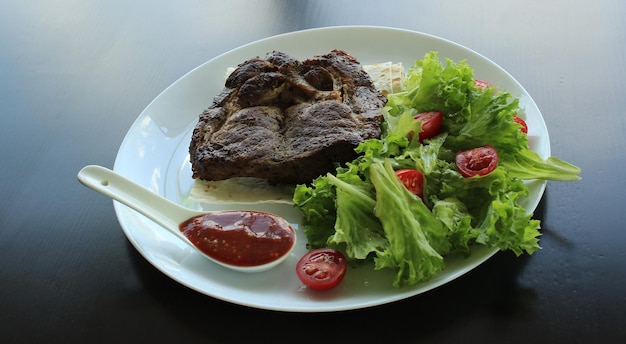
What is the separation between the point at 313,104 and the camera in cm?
318

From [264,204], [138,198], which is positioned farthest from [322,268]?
[138,198]

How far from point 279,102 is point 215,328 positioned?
1.44m

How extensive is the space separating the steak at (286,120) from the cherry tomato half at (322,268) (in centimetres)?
61

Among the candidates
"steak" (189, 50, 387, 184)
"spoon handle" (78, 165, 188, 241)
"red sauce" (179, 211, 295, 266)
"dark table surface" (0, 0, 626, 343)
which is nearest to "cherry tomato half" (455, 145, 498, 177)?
"dark table surface" (0, 0, 626, 343)

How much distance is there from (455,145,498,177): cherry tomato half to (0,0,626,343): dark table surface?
373 mm

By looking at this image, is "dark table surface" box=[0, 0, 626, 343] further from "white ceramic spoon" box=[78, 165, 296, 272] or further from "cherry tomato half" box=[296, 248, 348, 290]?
"white ceramic spoon" box=[78, 165, 296, 272]

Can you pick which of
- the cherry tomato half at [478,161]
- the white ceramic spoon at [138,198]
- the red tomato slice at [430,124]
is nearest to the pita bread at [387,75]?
the red tomato slice at [430,124]

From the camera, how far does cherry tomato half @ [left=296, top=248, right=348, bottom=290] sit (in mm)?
2318

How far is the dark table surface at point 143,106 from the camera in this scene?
2.29m

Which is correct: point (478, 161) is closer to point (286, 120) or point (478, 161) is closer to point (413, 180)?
point (413, 180)

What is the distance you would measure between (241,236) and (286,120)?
34.7 inches

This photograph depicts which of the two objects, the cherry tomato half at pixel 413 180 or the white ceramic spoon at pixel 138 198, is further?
the white ceramic spoon at pixel 138 198

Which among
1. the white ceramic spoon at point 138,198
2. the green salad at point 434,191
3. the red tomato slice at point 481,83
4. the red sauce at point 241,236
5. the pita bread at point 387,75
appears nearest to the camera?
the green salad at point 434,191

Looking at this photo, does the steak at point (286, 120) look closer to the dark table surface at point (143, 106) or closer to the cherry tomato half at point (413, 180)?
the cherry tomato half at point (413, 180)
